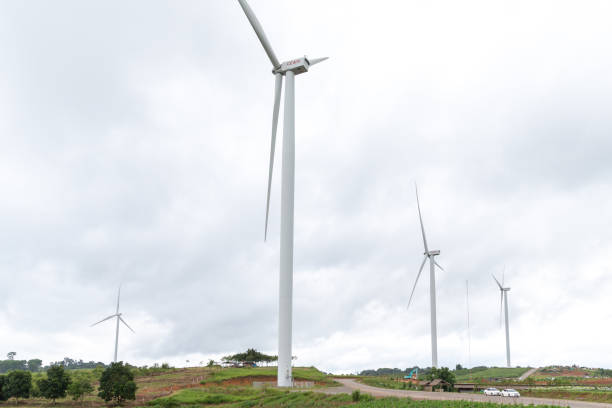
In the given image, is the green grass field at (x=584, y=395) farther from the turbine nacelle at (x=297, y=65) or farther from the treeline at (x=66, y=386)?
the treeline at (x=66, y=386)

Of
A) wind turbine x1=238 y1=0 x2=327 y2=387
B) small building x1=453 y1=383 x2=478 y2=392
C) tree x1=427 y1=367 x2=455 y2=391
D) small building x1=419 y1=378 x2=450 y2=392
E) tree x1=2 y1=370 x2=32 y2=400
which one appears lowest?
tree x1=2 y1=370 x2=32 y2=400

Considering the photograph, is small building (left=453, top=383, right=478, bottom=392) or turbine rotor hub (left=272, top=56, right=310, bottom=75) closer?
turbine rotor hub (left=272, top=56, right=310, bottom=75)

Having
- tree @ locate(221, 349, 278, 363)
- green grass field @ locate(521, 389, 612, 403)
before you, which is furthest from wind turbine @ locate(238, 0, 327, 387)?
tree @ locate(221, 349, 278, 363)

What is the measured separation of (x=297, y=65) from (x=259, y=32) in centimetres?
583

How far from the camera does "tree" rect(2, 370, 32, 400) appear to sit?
305ft

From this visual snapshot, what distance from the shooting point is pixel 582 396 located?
5638 centimetres

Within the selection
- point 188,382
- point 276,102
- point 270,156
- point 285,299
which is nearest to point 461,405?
point 285,299

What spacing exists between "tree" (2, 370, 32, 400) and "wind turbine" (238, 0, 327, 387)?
62074 millimetres

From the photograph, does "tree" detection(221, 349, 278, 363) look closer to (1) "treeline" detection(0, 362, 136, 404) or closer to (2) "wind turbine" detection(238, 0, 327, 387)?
(1) "treeline" detection(0, 362, 136, 404)

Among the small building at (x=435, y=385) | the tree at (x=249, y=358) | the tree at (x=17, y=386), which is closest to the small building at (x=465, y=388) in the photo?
the small building at (x=435, y=385)

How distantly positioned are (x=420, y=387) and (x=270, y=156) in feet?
129

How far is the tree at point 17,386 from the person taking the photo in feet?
305

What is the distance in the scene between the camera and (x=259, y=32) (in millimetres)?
59500

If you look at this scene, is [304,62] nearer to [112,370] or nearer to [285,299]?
[285,299]
